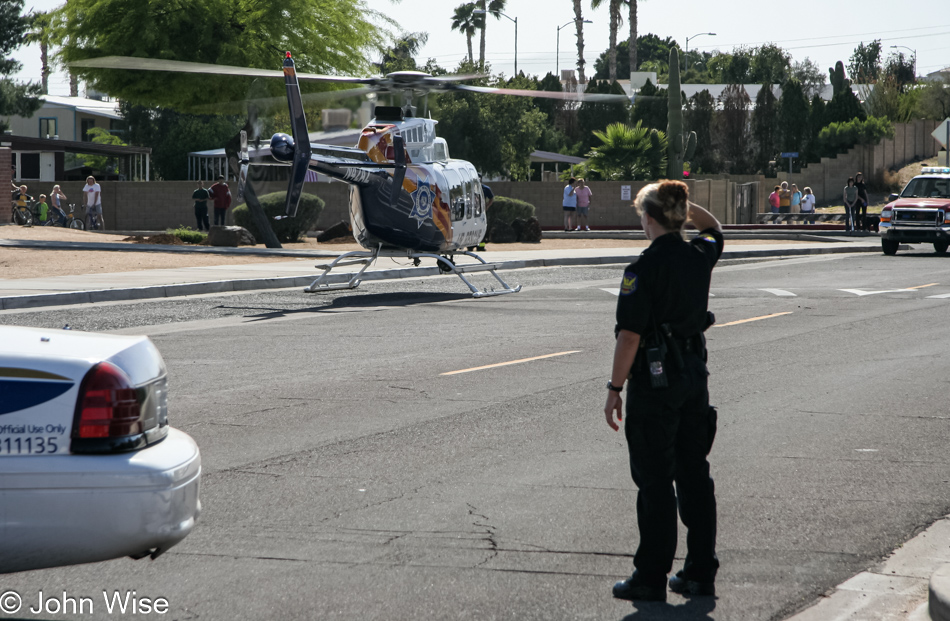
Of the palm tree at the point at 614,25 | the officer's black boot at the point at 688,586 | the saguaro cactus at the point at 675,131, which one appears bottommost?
the officer's black boot at the point at 688,586

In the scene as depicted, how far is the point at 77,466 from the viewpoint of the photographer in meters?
3.81

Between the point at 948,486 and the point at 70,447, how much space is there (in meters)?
5.06

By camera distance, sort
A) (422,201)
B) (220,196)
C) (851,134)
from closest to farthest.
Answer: (422,201) < (220,196) < (851,134)

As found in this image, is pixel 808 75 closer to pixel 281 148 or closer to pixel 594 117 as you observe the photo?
pixel 594 117

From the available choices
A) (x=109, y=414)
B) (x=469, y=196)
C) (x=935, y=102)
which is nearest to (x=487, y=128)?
(x=935, y=102)

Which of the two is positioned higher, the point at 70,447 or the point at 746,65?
the point at 746,65

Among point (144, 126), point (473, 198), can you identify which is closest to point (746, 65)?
point (144, 126)

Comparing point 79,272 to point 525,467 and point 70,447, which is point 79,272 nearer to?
point 525,467

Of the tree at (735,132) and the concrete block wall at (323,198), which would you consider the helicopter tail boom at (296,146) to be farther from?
the tree at (735,132)

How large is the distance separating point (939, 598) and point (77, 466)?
328cm

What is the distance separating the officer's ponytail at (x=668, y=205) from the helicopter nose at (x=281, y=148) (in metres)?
12.6

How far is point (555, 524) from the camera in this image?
569 cm

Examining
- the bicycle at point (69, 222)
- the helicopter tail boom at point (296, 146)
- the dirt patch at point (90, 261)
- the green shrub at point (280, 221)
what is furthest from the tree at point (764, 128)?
the helicopter tail boom at point (296, 146)

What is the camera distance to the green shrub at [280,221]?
33.0 metres
